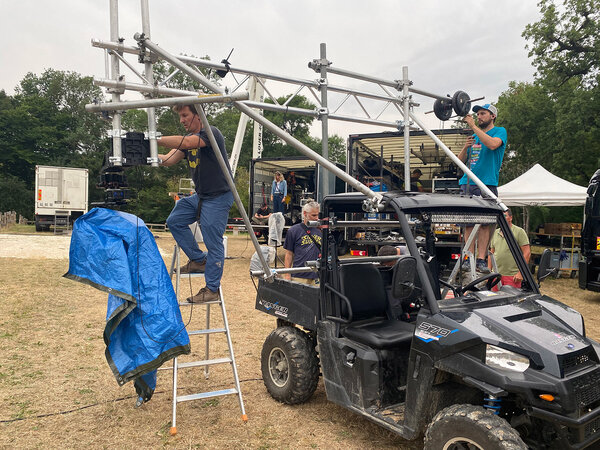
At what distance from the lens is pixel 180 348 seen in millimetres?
3639

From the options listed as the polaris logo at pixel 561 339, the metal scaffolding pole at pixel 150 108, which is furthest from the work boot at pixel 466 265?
the metal scaffolding pole at pixel 150 108

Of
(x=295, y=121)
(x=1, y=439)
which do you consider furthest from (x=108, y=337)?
(x=295, y=121)

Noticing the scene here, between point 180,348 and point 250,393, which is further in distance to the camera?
point 250,393

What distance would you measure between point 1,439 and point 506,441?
3.54m

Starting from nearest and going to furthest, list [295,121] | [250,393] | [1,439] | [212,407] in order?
[1,439] → [212,407] → [250,393] → [295,121]

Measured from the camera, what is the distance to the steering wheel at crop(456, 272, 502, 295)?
133 inches

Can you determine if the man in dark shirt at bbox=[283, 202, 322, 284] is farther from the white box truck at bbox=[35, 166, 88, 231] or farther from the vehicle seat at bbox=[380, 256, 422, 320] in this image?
the white box truck at bbox=[35, 166, 88, 231]

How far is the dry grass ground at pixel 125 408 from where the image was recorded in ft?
11.8

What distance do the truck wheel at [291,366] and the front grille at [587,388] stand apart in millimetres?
2136

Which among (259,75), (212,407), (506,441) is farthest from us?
(259,75)

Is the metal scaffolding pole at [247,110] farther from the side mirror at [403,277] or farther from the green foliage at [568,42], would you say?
the green foliage at [568,42]

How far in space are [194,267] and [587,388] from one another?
323 cm

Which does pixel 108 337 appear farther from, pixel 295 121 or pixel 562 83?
pixel 295 121

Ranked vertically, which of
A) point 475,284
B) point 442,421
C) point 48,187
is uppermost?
point 48,187
